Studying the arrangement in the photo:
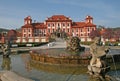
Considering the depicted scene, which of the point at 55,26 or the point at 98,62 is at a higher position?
the point at 55,26

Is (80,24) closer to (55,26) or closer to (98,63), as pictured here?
(55,26)

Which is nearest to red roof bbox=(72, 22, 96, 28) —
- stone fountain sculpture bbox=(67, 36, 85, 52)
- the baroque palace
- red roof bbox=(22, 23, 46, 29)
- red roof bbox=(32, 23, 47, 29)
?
the baroque palace

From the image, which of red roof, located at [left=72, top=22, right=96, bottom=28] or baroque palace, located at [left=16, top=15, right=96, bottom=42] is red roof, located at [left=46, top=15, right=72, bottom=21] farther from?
red roof, located at [left=72, top=22, right=96, bottom=28]

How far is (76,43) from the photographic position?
2088cm

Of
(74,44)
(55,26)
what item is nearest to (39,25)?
(55,26)

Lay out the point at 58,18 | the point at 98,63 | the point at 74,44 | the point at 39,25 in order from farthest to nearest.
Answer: the point at 58,18, the point at 39,25, the point at 74,44, the point at 98,63

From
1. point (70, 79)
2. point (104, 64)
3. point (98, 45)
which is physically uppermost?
point (98, 45)

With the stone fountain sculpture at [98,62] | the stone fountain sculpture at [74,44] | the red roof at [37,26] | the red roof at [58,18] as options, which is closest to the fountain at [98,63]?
the stone fountain sculpture at [98,62]

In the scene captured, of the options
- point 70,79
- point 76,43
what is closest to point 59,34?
point 76,43

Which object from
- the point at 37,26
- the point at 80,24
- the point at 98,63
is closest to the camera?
the point at 98,63

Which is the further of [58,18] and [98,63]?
[58,18]

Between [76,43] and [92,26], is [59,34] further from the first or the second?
[76,43]

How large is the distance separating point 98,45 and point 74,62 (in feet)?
22.4

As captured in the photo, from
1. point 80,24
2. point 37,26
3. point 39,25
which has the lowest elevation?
point 37,26
